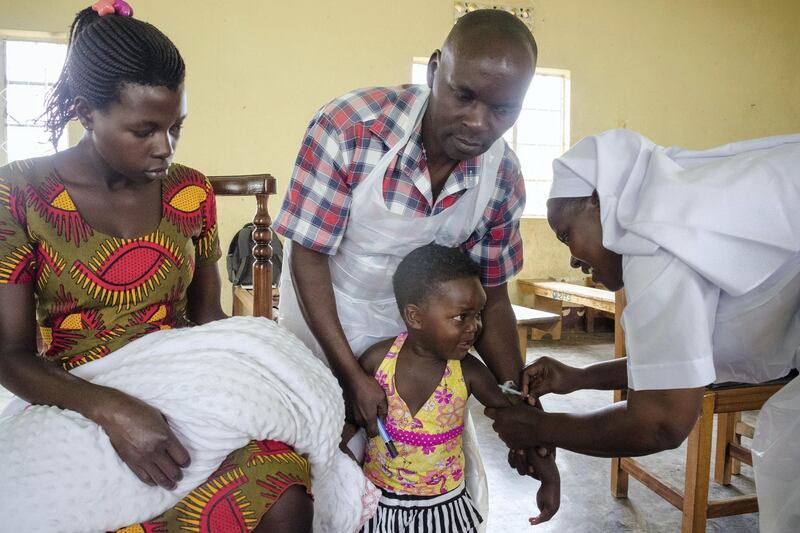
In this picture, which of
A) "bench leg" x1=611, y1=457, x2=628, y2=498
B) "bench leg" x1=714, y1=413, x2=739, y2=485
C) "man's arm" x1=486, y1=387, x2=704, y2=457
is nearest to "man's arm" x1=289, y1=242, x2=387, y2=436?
"man's arm" x1=486, y1=387, x2=704, y2=457

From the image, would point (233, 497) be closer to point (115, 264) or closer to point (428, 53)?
point (115, 264)

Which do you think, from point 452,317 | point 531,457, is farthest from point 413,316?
point 531,457

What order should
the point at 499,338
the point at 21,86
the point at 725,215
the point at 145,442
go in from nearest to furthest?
the point at 145,442 → the point at 725,215 → the point at 499,338 → the point at 21,86

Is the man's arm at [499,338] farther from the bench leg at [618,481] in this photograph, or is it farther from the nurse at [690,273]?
the bench leg at [618,481]

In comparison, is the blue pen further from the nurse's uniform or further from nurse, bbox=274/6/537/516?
the nurse's uniform

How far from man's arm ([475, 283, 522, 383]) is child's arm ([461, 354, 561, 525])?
44 mm

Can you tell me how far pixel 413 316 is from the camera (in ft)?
5.21

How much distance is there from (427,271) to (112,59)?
0.81m

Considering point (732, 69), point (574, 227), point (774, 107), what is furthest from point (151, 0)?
point (774, 107)

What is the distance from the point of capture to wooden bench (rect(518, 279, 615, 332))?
496 centimetres

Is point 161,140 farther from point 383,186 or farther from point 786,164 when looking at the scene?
point 786,164

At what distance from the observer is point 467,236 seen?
64.4 inches

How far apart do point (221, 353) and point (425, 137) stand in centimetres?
73

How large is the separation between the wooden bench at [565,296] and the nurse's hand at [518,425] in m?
3.40
